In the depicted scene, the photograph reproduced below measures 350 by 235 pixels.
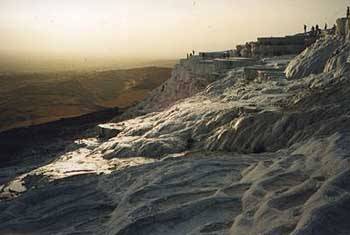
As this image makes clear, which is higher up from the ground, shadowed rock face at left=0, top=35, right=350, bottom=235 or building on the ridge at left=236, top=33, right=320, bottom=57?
building on the ridge at left=236, top=33, right=320, bottom=57

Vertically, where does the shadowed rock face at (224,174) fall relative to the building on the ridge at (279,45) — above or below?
below

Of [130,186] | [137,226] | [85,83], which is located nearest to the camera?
[137,226]

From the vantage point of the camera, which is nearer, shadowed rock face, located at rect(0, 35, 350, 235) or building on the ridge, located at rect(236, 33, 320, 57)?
shadowed rock face, located at rect(0, 35, 350, 235)

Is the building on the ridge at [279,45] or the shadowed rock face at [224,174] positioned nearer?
the shadowed rock face at [224,174]

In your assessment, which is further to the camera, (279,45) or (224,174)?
(279,45)

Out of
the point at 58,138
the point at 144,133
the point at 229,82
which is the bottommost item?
the point at 58,138

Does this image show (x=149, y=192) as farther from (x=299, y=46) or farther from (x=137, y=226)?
(x=299, y=46)

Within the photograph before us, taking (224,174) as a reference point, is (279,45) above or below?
above

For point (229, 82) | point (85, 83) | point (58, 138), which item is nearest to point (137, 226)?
point (229, 82)
